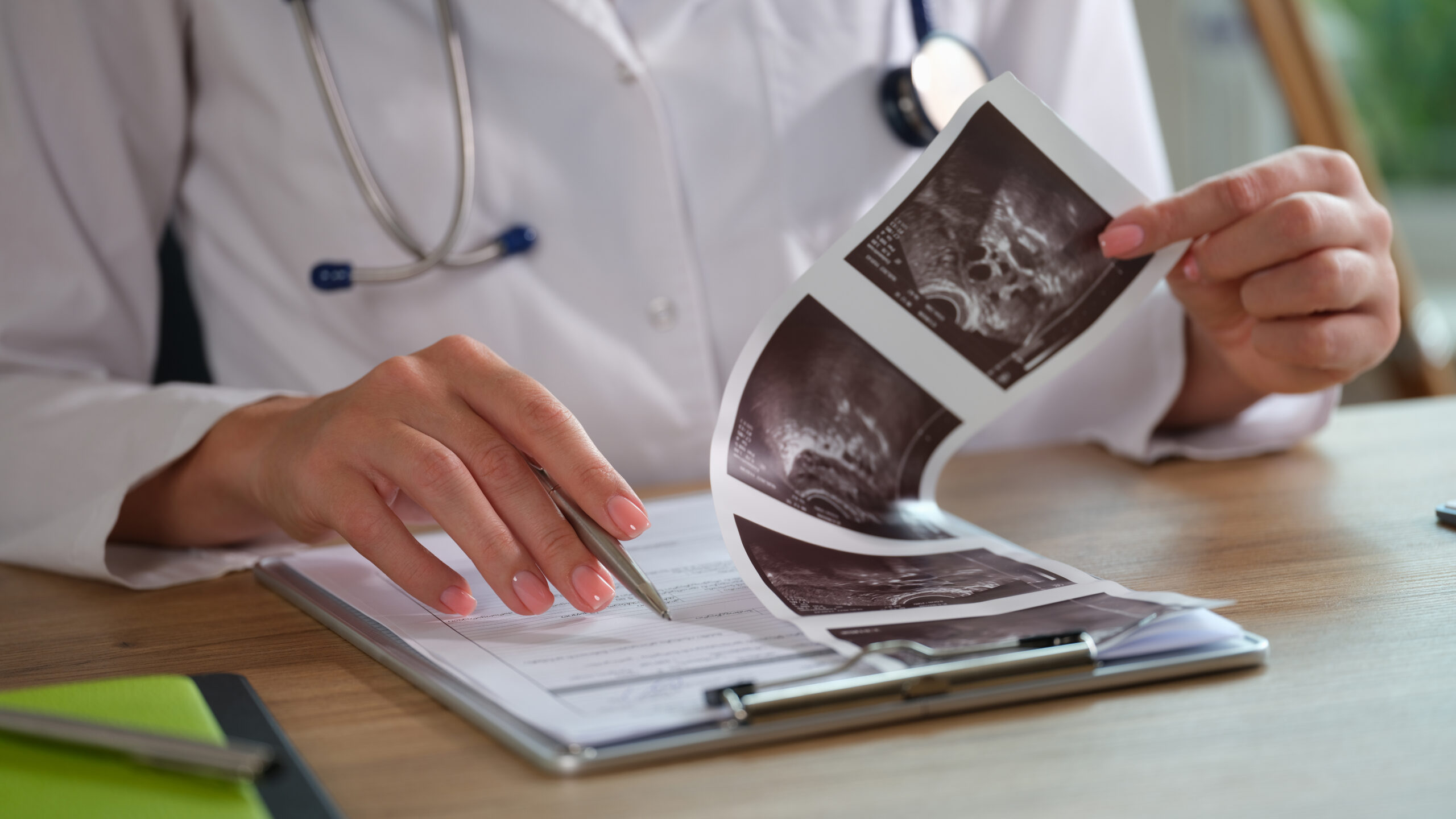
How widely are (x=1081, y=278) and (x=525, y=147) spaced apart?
478mm

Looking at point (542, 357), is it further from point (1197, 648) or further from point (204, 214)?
point (1197, 648)

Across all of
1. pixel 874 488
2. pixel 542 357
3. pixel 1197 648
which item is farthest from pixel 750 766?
pixel 542 357

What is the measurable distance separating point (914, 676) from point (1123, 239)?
0.39 metres

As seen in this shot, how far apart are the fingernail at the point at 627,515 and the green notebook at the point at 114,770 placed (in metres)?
0.19

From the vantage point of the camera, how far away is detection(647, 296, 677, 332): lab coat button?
95 cm

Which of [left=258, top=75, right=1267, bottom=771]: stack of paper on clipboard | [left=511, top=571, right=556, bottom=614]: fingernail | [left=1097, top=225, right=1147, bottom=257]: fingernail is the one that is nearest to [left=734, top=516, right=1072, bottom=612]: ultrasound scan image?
[left=258, top=75, right=1267, bottom=771]: stack of paper on clipboard

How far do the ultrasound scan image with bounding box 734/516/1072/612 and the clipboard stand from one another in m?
0.09

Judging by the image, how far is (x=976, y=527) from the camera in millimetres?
697

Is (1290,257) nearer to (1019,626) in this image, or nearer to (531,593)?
(1019,626)

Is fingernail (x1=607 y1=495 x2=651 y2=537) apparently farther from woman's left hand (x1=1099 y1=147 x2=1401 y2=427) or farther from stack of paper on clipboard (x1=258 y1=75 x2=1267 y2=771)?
woman's left hand (x1=1099 y1=147 x2=1401 y2=427)

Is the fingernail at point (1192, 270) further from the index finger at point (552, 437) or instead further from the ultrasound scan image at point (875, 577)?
the index finger at point (552, 437)

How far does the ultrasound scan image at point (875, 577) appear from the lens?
518mm

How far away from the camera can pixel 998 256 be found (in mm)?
697

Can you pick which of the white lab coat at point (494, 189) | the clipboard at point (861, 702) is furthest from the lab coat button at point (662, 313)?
the clipboard at point (861, 702)
